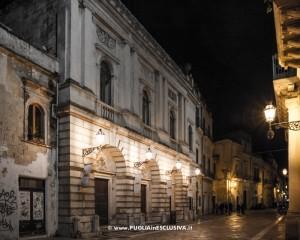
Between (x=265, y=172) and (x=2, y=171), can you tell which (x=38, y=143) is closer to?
(x=2, y=171)

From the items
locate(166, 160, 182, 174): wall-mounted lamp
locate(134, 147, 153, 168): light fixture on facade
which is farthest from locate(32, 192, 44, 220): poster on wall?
locate(166, 160, 182, 174): wall-mounted lamp

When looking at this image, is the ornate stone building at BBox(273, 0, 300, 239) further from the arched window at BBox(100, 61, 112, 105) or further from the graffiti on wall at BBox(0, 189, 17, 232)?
the graffiti on wall at BBox(0, 189, 17, 232)

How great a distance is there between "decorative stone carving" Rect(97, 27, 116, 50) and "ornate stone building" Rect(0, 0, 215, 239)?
2.0 inches

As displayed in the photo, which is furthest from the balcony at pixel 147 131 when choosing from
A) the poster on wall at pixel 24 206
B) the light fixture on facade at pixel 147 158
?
the poster on wall at pixel 24 206

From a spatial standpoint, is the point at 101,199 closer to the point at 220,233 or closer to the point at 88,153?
the point at 88,153

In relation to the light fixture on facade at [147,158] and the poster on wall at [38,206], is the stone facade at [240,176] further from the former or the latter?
the poster on wall at [38,206]

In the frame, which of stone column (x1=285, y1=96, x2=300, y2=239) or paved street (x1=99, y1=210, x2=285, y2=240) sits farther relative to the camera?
paved street (x1=99, y1=210, x2=285, y2=240)

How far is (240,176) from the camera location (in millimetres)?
61250

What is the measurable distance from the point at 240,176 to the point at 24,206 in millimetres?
47553

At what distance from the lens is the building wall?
1595 cm

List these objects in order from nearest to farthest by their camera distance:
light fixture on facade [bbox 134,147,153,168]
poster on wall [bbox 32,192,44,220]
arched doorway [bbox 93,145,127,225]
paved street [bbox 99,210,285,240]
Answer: poster on wall [bbox 32,192,44,220] → paved street [bbox 99,210,285,240] → arched doorway [bbox 93,145,127,225] → light fixture on facade [bbox 134,147,153,168]

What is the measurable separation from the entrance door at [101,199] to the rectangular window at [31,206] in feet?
14.1

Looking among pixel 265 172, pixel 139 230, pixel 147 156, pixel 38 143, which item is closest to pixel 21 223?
pixel 38 143

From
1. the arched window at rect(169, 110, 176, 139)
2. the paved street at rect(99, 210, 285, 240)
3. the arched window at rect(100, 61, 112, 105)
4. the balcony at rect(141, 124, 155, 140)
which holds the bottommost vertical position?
the paved street at rect(99, 210, 285, 240)
